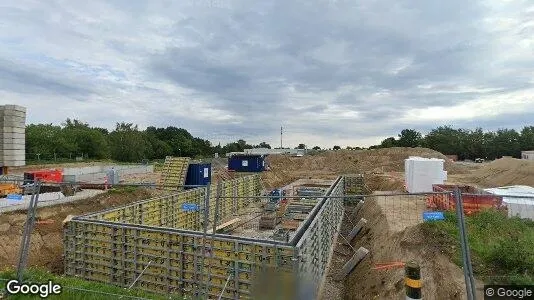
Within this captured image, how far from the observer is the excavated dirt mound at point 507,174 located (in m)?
28.3

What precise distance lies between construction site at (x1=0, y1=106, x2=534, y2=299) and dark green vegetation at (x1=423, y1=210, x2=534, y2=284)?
240 millimetres

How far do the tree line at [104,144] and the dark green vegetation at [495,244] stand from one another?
5340 centimetres

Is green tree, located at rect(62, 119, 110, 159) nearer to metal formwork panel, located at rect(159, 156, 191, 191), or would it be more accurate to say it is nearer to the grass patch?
metal formwork panel, located at rect(159, 156, 191, 191)

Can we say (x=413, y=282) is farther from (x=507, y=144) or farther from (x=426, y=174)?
(x=507, y=144)

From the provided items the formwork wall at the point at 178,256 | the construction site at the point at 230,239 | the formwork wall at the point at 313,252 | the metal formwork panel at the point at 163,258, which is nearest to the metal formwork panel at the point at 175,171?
the construction site at the point at 230,239

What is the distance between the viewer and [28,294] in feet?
16.7

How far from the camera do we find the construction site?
7.30 meters

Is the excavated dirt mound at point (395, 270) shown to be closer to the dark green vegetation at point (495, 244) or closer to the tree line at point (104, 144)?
the dark green vegetation at point (495, 244)

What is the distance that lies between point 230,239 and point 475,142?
281 ft

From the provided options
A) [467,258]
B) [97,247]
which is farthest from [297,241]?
[97,247]

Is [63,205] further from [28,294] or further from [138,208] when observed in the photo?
[28,294]

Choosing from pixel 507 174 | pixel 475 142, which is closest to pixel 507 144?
pixel 475 142

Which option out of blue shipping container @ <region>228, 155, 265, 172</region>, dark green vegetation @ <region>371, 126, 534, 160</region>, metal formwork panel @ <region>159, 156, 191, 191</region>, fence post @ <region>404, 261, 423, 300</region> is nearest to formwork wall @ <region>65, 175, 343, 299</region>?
fence post @ <region>404, 261, 423, 300</region>

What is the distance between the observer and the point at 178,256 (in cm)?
917
